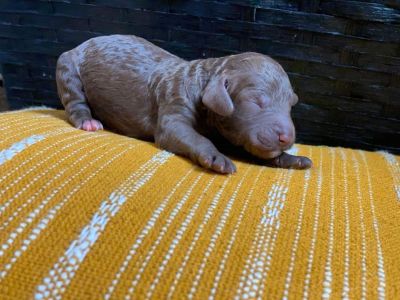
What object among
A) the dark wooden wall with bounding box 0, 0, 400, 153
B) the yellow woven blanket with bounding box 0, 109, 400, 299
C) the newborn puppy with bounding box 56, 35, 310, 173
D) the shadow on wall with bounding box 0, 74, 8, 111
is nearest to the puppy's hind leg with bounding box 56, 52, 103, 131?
the newborn puppy with bounding box 56, 35, 310, 173

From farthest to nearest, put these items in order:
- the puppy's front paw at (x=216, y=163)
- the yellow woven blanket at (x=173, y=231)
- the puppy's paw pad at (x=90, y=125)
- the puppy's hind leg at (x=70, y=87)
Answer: the puppy's hind leg at (x=70, y=87)
the puppy's paw pad at (x=90, y=125)
the puppy's front paw at (x=216, y=163)
the yellow woven blanket at (x=173, y=231)

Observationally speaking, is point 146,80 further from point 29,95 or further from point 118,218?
point 29,95

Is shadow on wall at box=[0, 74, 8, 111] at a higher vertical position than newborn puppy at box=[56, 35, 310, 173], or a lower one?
lower

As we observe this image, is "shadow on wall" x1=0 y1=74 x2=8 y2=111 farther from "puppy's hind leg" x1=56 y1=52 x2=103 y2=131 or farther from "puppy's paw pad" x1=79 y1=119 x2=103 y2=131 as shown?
"puppy's paw pad" x1=79 y1=119 x2=103 y2=131

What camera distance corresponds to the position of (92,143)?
5.24 ft

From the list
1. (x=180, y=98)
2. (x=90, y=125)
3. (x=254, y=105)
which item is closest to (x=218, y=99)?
(x=254, y=105)

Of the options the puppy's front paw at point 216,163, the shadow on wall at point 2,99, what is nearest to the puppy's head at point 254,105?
the puppy's front paw at point 216,163

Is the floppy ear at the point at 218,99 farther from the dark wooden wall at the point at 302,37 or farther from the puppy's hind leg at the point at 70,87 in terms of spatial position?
the dark wooden wall at the point at 302,37

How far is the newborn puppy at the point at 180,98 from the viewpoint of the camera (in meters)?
1.71

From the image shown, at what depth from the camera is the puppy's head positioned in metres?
1.69

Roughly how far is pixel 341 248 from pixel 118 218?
0.56 metres

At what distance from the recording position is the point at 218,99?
1730 millimetres

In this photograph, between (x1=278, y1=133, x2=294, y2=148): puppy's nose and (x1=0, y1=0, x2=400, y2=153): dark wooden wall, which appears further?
(x1=0, y1=0, x2=400, y2=153): dark wooden wall

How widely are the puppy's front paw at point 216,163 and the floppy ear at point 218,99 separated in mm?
204
